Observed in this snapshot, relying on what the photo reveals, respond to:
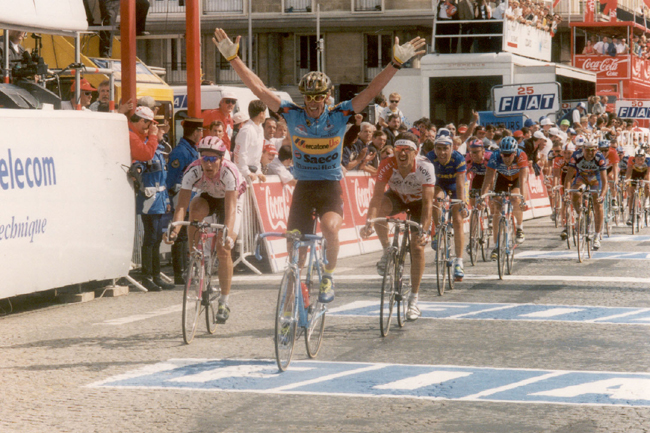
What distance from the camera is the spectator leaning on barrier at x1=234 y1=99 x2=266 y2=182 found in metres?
14.3

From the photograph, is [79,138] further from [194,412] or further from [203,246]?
[194,412]

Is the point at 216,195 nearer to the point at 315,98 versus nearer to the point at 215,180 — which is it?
the point at 215,180

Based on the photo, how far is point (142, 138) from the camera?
1242 cm

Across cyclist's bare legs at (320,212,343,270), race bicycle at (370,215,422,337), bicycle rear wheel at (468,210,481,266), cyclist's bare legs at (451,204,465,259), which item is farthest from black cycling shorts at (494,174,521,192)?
cyclist's bare legs at (320,212,343,270)

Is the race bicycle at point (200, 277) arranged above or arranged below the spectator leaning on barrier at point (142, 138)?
below

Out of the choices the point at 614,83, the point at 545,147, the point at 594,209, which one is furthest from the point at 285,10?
the point at 594,209

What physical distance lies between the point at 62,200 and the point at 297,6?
46521mm

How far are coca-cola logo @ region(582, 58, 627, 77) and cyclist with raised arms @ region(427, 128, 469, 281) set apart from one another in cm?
3986

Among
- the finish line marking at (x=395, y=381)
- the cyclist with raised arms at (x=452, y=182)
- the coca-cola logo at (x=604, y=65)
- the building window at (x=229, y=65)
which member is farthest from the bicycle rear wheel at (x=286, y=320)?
the building window at (x=229, y=65)

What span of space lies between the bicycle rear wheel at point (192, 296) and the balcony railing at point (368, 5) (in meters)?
47.5

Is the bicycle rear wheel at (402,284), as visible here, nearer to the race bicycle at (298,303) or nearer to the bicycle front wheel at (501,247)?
the race bicycle at (298,303)

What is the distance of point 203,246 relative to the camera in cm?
895

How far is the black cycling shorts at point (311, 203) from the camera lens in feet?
27.9

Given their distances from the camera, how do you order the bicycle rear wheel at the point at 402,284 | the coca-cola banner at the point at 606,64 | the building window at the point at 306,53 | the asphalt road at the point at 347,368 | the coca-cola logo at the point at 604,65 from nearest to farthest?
the asphalt road at the point at 347,368, the bicycle rear wheel at the point at 402,284, the coca-cola banner at the point at 606,64, the coca-cola logo at the point at 604,65, the building window at the point at 306,53
